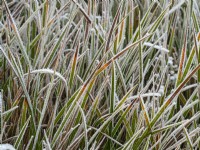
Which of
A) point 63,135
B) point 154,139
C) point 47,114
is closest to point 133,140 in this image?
point 154,139

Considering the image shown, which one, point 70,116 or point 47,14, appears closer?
point 70,116

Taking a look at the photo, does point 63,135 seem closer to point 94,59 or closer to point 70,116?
point 70,116

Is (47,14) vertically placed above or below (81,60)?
above

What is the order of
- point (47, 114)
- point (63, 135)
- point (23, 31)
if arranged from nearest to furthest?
point (63, 135)
point (47, 114)
point (23, 31)

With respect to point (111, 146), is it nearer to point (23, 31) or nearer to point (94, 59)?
point (94, 59)

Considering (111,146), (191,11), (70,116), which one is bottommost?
(111,146)

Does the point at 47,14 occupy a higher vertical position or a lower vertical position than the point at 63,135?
higher

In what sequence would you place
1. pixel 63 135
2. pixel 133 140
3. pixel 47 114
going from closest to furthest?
pixel 133 140, pixel 63 135, pixel 47 114

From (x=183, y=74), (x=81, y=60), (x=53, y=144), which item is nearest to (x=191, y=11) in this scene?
(x=183, y=74)

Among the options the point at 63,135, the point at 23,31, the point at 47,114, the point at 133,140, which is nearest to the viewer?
the point at 133,140
